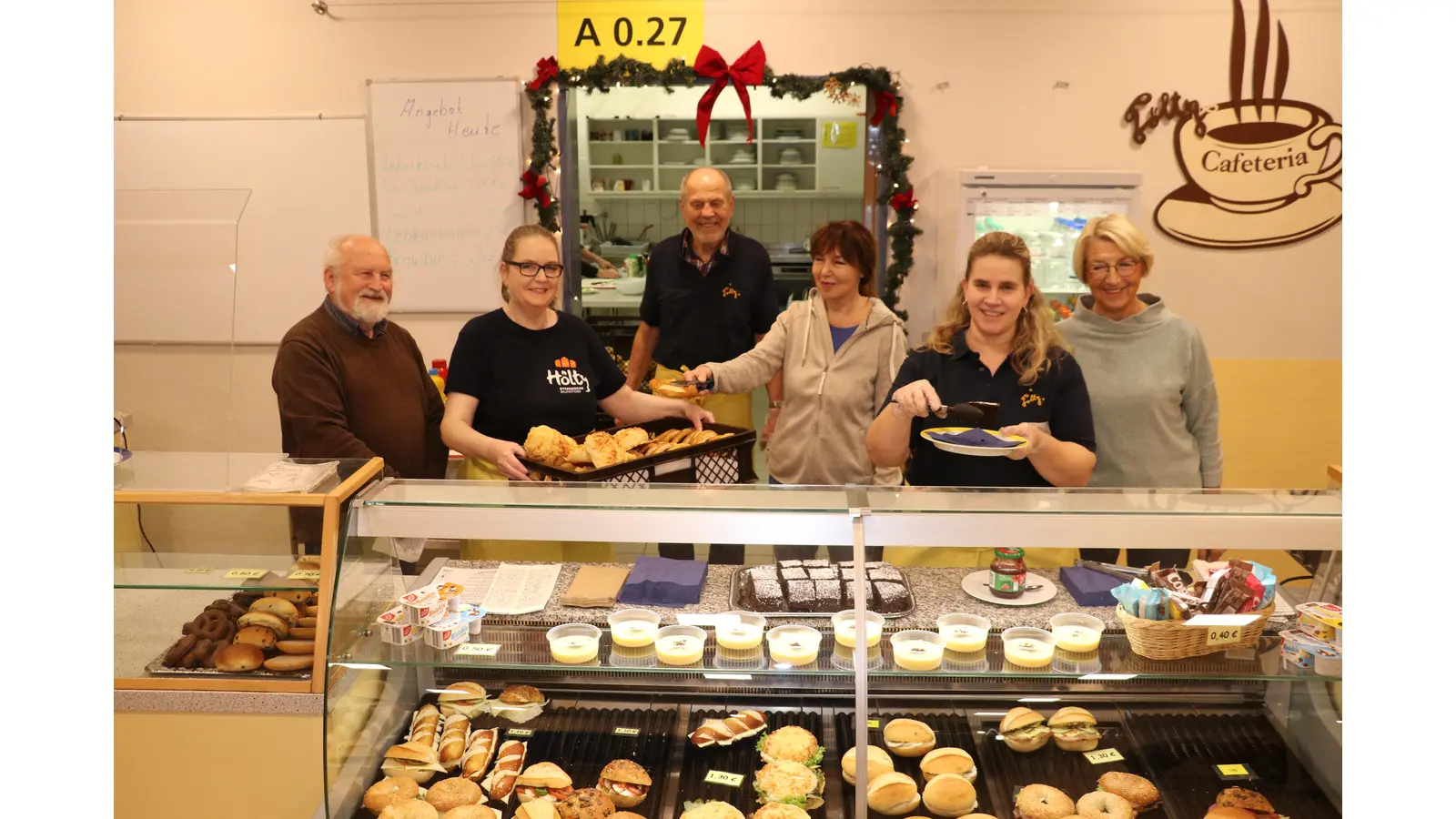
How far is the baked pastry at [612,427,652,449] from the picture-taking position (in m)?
3.07

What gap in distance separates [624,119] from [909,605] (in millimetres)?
5248

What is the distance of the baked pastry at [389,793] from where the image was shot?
224 cm

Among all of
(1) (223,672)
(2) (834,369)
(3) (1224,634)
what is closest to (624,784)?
(1) (223,672)

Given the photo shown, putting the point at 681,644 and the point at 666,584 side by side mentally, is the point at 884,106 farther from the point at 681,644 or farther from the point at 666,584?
the point at 681,644

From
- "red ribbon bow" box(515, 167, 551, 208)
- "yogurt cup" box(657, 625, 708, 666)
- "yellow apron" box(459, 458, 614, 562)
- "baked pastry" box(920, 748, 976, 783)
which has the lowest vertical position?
"baked pastry" box(920, 748, 976, 783)

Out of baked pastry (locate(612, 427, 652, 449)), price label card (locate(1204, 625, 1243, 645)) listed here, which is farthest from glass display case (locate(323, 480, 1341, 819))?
baked pastry (locate(612, 427, 652, 449))

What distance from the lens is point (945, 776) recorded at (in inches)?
88.7

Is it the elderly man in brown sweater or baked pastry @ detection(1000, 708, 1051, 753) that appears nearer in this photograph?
baked pastry @ detection(1000, 708, 1051, 753)

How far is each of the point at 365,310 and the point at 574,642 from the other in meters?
1.61

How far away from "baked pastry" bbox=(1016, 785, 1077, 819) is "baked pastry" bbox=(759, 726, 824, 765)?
0.46 metres

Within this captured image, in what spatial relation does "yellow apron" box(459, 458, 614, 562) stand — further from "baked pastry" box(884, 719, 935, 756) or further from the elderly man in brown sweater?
"baked pastry" box(884, 719, 935, 756)

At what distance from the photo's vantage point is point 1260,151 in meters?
5.61

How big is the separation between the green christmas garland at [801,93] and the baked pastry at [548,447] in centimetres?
284

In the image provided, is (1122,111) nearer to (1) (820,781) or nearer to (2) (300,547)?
(1) (820,781)
